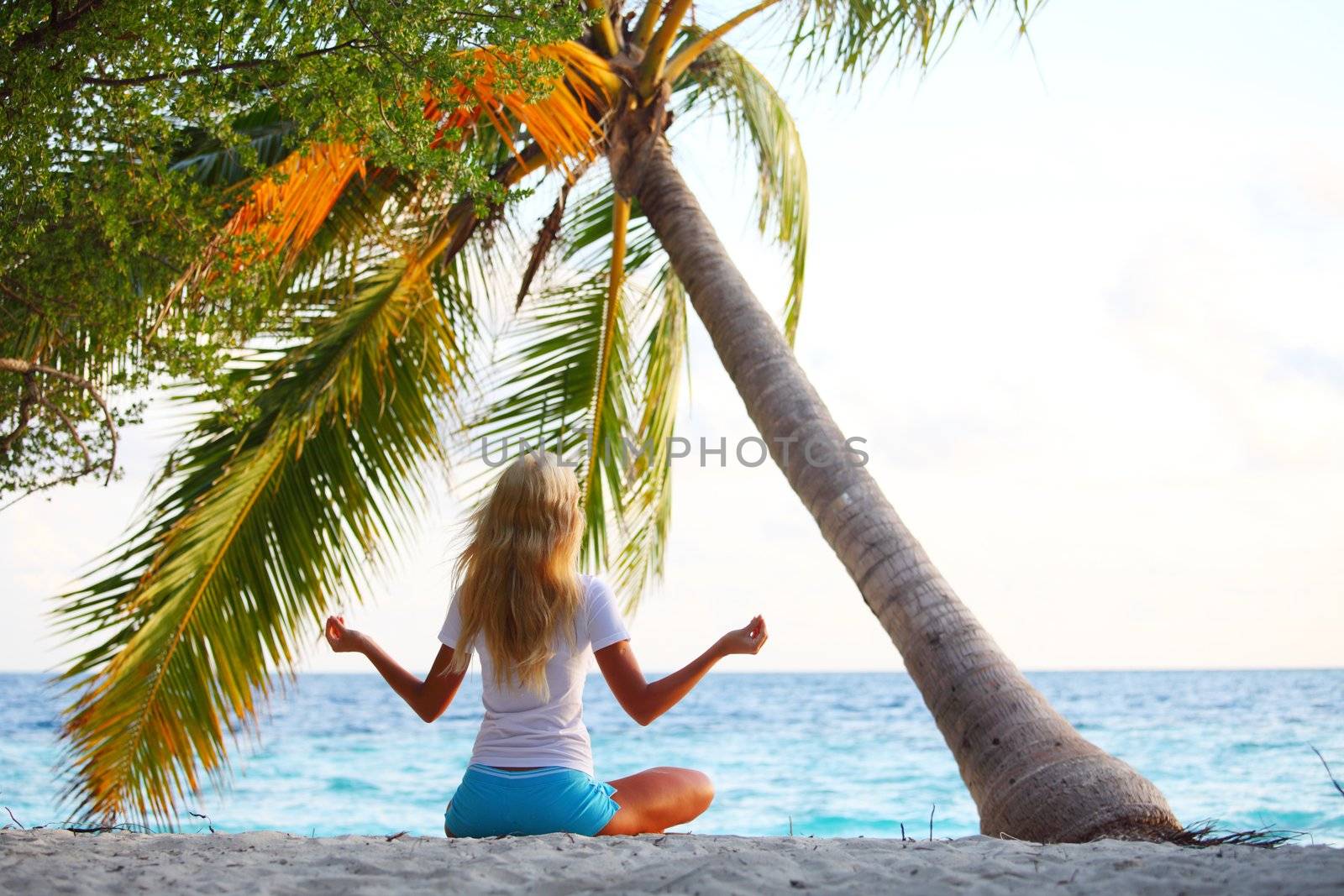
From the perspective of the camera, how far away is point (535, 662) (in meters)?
3.30

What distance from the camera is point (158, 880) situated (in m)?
2.85

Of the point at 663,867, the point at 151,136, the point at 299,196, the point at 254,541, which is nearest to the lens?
the point at 663,867

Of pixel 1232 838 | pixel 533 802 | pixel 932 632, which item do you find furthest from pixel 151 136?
pixel 1232 838

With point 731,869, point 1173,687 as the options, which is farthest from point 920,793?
point 1173,687

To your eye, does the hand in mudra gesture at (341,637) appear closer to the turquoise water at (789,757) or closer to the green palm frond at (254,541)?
the green palm frond at (254,541)

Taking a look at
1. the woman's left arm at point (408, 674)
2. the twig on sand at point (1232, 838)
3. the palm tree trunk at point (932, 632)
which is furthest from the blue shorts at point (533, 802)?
the twig on sand at point (1232, 838)

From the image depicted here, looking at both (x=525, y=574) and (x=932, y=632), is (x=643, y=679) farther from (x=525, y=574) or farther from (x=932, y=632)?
(x=932, y=632)

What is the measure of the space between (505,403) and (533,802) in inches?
182

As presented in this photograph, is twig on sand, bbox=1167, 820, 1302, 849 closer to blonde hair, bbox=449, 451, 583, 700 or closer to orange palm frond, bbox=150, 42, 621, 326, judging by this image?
blonde hair, bbox=449, 451, 583, 700

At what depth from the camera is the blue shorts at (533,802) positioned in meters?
3.36

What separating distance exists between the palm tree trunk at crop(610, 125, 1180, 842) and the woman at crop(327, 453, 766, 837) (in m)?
1.42

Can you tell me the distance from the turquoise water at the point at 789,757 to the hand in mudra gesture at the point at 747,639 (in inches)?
226

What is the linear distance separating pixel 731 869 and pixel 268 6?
10.6 feet

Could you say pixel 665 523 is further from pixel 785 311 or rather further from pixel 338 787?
pixel 338 787
